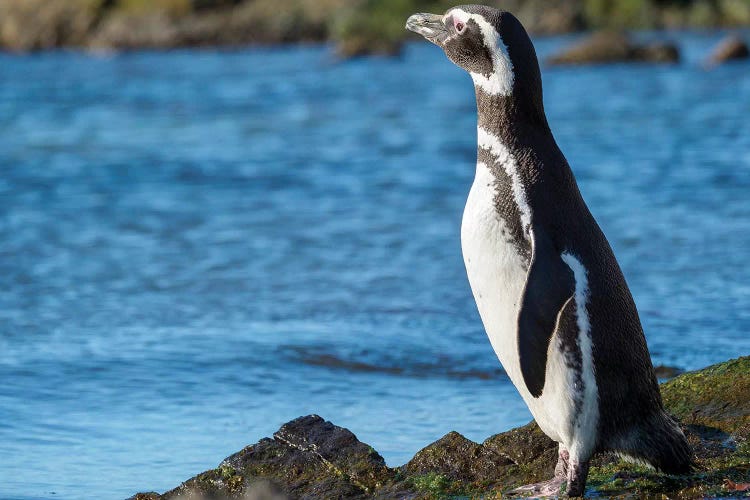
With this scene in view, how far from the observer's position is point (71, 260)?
35.1 ft

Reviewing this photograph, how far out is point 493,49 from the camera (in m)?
4.26

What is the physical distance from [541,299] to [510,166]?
1.57 ft

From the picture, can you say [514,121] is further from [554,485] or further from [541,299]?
[554,485]

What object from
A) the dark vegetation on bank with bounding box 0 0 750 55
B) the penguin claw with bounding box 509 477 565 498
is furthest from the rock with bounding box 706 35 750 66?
the penguin claw with bounding box 509 477 565 498

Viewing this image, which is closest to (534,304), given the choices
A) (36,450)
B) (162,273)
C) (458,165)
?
(36,450)

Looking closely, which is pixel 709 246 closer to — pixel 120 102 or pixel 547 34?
pixel 120 102

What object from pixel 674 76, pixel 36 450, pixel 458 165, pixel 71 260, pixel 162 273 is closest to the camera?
pixel 36 450

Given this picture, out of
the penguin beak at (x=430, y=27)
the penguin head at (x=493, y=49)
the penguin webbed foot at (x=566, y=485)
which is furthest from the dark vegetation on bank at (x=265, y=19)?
the penguin webbed foot at (x=566, y=485)

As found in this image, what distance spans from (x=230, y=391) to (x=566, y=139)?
10.8 metres

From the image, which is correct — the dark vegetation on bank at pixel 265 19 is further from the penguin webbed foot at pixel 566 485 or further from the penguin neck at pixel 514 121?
the penguin webbed foot at pixel 566 485

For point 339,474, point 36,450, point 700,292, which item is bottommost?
point 339,474

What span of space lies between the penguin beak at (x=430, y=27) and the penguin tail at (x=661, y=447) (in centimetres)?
148

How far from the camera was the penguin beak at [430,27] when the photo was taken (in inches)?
178

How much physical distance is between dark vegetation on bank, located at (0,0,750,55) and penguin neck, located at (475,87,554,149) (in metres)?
36.2
